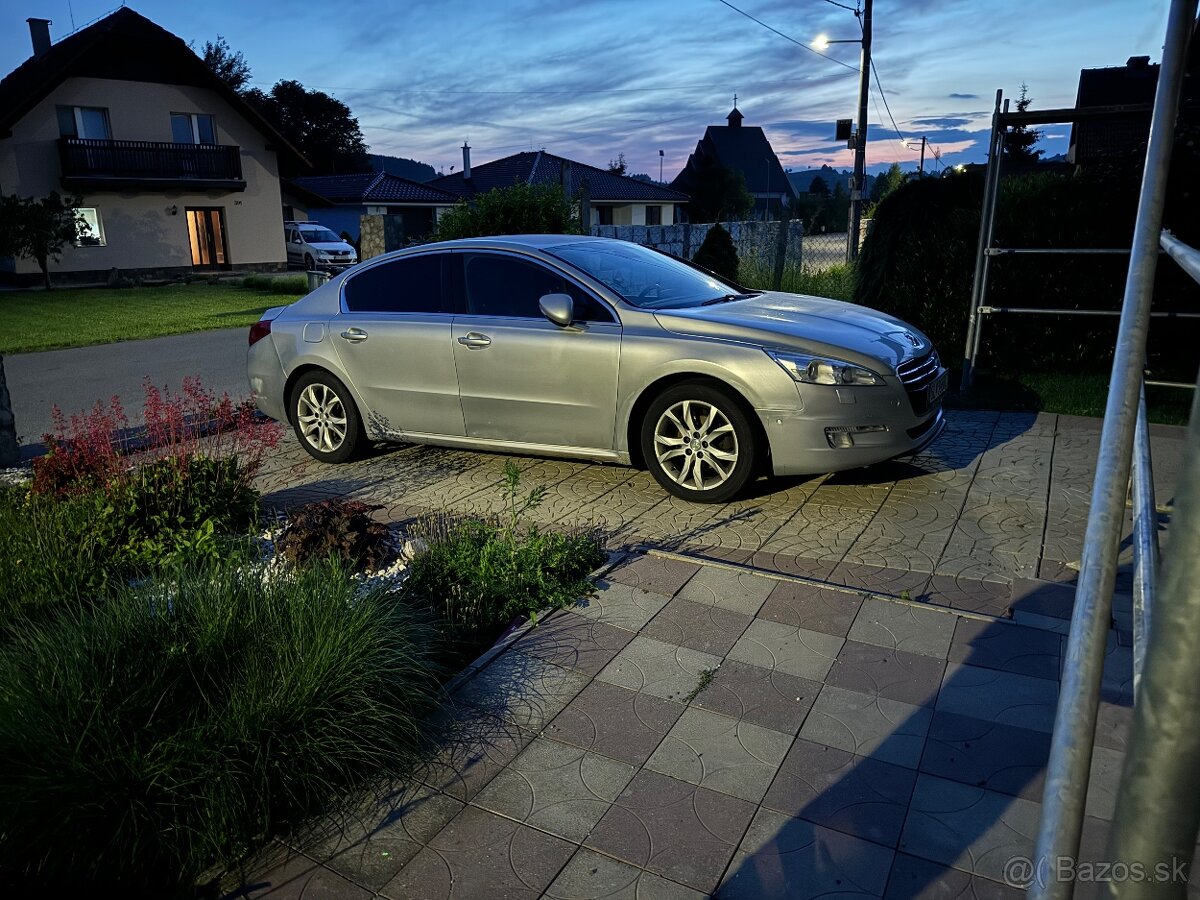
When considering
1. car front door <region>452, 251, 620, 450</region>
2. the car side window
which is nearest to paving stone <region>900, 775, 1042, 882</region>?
car front door <region>452, 251, 620, 450</region>

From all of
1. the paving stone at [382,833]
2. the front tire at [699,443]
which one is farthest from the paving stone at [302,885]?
the front tire at [699,443]

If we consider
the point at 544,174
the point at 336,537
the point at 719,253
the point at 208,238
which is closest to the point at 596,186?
the point at 544,174

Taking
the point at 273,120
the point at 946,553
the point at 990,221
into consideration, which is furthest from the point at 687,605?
the point at 273,120

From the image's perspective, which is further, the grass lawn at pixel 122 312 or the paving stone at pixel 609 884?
the grass lawn at pixel 122 312

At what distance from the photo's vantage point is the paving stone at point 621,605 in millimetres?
4211

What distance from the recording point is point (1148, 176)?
127 centimetres

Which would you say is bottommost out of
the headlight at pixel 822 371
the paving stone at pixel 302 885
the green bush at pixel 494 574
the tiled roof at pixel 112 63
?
Answer: the paving stone at pixel 302 885

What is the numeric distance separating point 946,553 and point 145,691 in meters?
3.96

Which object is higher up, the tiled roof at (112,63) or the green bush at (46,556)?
the tiled roof at (112,63)

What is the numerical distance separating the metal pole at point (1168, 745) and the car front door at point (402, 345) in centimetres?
615

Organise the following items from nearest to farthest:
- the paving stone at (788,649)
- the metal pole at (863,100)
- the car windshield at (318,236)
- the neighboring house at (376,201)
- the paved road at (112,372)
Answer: the paving stone at (788,649)
the paved road at (112,372)
the metal pole at (863,100)
the car windshield at (318,236)
the neighboring house at (376,201)

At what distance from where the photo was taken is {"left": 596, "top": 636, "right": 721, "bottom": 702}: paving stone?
3.64 m

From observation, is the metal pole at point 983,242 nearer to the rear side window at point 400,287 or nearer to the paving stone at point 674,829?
the rear side window at point 400,287

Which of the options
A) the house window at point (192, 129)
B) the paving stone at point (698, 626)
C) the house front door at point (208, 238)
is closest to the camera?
the paving stone at point (698, 626)
